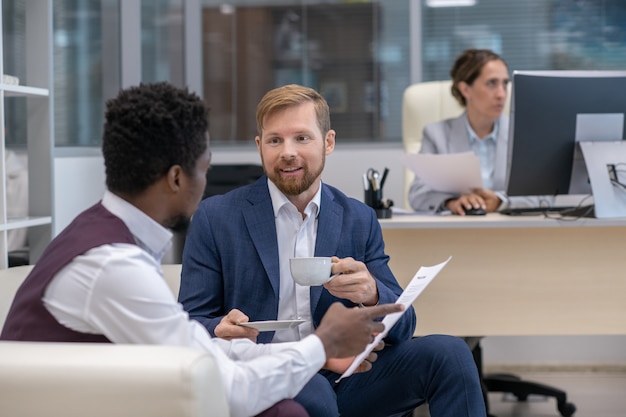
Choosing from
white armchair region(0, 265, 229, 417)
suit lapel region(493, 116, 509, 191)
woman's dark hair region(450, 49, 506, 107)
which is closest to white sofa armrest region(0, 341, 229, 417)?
white armchair region(0, 265, 229, 417)

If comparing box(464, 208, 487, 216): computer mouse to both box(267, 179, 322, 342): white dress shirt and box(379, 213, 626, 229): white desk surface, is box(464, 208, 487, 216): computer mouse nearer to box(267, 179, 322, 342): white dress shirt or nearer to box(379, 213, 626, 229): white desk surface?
box(379, 213, 626, 229): white desk surface

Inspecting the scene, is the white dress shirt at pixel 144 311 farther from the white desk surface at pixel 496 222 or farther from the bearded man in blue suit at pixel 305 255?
the white desk surface at pixel 496 222

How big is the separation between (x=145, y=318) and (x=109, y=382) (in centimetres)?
12

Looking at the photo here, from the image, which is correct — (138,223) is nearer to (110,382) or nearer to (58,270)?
(58,270)

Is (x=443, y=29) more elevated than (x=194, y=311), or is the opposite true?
(x=443, y=29)

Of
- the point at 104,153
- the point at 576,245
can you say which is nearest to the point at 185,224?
the point at 104,153

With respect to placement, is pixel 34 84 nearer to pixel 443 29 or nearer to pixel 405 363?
pixel 405 363

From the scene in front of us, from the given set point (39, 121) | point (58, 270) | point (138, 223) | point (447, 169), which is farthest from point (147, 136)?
point (447, 169)

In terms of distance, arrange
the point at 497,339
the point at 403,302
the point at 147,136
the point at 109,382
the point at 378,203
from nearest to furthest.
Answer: the point at 109,382, the point at 147,136, the point at 403,302, the point at 378,203, the point at 497,339

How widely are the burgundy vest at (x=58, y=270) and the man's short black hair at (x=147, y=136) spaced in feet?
0.23

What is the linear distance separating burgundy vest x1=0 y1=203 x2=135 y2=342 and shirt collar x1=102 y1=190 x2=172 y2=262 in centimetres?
1

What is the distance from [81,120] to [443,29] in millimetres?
1939

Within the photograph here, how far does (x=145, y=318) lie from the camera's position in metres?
1.41

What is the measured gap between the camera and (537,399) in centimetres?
388
